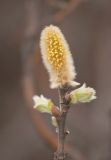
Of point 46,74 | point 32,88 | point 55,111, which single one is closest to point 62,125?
point 55,111

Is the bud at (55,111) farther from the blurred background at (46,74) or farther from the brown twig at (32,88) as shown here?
the blurred background at (46,74)

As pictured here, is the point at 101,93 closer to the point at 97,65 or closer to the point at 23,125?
the point at 97,65

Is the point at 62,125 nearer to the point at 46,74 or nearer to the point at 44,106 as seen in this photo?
the point at 44,106

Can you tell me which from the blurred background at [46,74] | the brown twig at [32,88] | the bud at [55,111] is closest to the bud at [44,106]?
the bud at [55,111]

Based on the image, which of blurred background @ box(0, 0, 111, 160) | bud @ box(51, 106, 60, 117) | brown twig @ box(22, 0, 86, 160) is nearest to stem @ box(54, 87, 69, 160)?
bud @ box(51, 106, 60, 117)

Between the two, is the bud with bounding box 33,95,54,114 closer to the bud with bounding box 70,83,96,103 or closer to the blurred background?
the bud with bounding box 70,83,96,103

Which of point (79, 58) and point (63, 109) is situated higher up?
point (79, 58)

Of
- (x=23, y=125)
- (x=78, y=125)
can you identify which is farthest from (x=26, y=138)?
(x=78, y=125)
